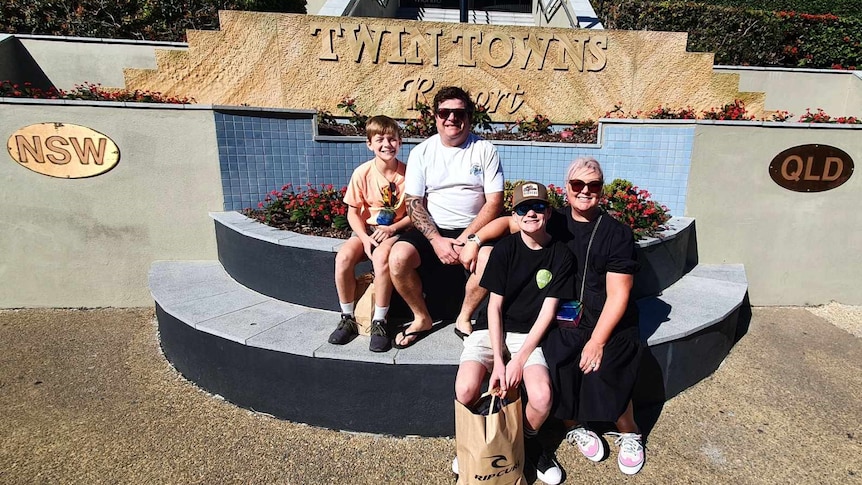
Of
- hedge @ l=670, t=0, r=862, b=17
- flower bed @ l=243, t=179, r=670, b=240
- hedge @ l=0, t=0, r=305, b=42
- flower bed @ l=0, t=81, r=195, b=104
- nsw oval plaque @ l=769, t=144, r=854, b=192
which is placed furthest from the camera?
hedge @ l=670, t=0, r=862, b=17

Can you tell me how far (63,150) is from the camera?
4.13m

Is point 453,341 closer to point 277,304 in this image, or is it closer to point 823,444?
point 277,304

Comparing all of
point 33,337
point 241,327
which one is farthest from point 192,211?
point 241,327

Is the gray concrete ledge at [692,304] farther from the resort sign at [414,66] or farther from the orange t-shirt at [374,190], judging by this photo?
the resort sign at [414,66]

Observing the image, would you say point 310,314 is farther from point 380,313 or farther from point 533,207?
point 533,207

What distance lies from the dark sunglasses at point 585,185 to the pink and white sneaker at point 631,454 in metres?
1.33

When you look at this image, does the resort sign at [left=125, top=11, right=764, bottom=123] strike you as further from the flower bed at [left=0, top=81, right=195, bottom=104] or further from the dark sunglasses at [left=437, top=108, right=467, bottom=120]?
the dark sunglasses at [left=437, top=108, right=467, bottom=120]

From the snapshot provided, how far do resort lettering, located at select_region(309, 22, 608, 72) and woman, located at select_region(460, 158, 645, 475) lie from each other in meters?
4.01

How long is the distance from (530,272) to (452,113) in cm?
105

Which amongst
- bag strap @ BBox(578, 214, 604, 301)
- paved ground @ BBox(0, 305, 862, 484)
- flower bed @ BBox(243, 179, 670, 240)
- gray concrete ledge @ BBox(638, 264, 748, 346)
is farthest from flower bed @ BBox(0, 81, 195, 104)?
gray concrete ledge @ BBox(638, 264, 748, 346)

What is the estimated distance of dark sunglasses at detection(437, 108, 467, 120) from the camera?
2.79 meters

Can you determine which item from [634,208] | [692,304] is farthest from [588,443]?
[634,208]

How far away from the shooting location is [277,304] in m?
3.52

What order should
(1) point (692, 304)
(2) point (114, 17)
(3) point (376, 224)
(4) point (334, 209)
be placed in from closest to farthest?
(3) point (376, 224) → (1) point (692, 304) → (4) point (334, 209) → (2) point (114, 17)
